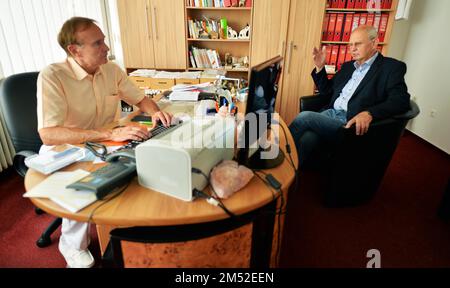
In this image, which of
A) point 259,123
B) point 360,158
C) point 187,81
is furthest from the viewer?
point 187,81

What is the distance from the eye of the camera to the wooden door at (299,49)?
10.3ft

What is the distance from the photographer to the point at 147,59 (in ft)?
11.3

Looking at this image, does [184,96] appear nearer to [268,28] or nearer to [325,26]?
[268,28]

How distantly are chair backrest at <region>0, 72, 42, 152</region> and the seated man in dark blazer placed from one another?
71.8 inches

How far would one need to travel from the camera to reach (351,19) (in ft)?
10.5

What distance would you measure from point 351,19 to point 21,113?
3.35m

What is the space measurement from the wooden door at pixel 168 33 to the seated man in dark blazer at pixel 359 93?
1670mm

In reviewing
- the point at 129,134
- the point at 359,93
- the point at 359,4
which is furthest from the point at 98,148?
the point at 359,4

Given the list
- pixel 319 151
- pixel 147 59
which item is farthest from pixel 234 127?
pixel 147 59

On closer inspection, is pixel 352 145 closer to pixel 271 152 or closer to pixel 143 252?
pixel 271 152

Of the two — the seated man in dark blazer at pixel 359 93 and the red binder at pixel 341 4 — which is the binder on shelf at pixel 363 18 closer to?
the red binder at pixel 341 4

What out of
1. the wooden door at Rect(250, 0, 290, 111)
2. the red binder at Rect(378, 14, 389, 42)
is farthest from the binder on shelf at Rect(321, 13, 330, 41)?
the red binder at Rect(378, 14, 389, 42)

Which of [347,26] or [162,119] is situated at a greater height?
[347,26]

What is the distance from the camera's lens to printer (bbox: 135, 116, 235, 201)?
2.81 ft
